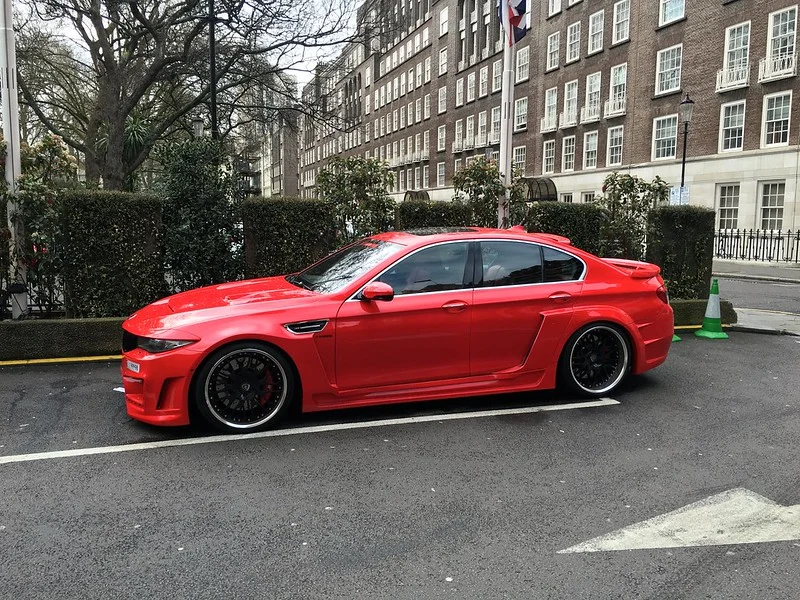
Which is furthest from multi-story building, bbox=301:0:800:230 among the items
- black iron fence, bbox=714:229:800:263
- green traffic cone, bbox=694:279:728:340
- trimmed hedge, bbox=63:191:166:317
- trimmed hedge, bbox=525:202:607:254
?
trimmed hedge, bbox=63:191:166:317

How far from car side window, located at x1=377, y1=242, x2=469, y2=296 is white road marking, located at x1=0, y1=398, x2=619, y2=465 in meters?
1.05

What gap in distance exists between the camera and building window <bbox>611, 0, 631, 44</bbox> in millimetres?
33844

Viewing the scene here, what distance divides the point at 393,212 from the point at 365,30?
10014mm

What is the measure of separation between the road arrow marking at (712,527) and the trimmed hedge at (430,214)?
20.9ft


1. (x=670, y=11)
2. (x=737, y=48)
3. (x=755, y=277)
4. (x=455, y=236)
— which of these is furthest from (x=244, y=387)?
(x=670, y=11)

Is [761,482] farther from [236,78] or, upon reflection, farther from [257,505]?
[236,78]

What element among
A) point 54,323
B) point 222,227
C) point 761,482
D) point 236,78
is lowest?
point 761,482

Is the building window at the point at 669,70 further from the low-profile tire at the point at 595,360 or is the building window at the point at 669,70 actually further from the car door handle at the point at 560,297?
the car door handle at the point at 560,297

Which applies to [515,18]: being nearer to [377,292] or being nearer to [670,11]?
[377,292]

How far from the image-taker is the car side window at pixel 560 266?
5.84 m

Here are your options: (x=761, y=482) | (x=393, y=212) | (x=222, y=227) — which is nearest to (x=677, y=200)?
(x=393, y=212)

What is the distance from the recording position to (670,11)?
31.2 meters

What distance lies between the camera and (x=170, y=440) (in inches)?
187

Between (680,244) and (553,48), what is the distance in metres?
34.1
